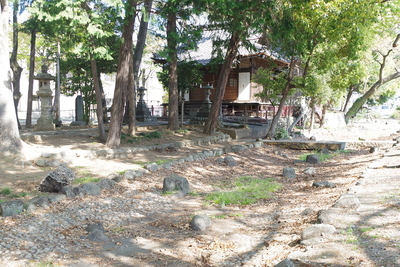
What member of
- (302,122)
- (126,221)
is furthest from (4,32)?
(302,122)

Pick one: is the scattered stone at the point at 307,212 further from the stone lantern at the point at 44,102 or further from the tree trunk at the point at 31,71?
the tree trunk at the point at 31,71

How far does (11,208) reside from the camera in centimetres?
564

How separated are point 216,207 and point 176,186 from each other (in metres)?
1.33

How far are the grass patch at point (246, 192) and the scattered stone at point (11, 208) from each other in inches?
145

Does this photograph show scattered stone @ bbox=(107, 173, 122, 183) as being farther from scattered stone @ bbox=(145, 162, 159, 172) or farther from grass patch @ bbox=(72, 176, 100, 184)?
scattered stone @ bbox=(145, 162, 159, 172)

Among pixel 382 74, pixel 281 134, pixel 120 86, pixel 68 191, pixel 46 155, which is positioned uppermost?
pixel 382 74

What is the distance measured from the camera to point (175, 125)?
16.3 metres

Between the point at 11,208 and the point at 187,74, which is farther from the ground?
the point at 187,74

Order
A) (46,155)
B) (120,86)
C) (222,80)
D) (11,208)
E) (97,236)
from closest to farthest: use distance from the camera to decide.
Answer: (97,236) → (11,208) → (46,155) → (120,86) → (222,80)

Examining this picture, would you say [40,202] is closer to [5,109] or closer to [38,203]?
[38,203]

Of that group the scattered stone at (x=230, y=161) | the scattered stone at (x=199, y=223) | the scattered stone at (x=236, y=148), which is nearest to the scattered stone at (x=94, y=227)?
the scattered stone at (x=199, y=223)

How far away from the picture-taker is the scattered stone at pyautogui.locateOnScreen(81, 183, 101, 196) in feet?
23.3

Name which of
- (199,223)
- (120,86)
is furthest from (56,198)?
(120,86)

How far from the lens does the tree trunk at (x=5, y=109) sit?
9250 mm
